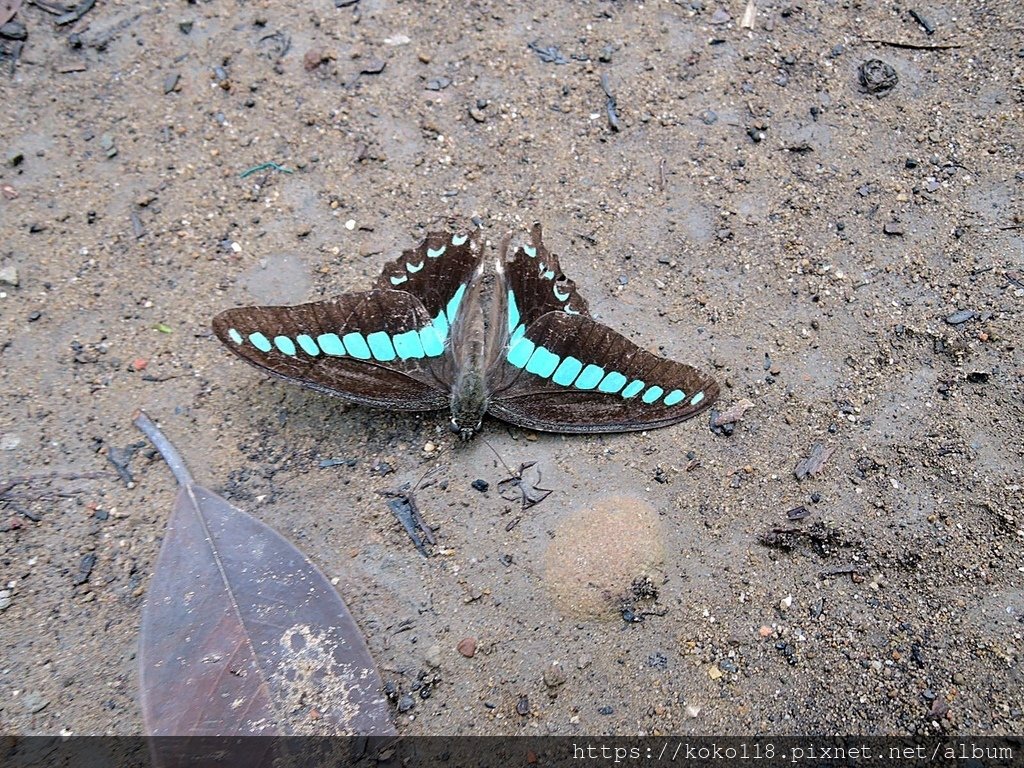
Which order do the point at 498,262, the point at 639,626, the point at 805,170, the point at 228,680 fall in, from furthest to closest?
the point at 805,170
the point at 498,262
the point at 639,626
the point at 228,680

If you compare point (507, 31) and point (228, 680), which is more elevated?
point (507, 31)

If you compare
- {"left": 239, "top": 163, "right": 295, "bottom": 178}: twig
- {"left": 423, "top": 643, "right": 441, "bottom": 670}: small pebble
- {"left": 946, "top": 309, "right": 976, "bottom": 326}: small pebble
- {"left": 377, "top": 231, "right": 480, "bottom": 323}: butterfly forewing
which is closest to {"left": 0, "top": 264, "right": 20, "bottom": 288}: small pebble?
{"left": 239, "top": 163, "right": 295, "bottom": 178}: twig

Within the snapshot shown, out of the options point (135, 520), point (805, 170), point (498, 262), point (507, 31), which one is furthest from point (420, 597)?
point (507, 31)

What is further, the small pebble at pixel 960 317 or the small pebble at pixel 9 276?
the small pebble at pixel 9 276

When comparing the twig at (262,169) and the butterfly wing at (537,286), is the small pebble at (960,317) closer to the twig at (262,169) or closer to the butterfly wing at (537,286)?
the butterfly wing at (537,286)

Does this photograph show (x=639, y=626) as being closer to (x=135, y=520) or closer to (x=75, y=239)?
(x=135, y=520)

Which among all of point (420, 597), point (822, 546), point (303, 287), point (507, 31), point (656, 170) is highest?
point (507, 31)

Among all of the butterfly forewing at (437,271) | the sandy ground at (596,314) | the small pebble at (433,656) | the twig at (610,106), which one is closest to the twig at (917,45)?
the sandy ground at (596,314)

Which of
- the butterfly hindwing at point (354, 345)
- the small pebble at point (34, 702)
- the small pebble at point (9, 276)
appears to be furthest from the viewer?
the small pebble at point (9, 276)

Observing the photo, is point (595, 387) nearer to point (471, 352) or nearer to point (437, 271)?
point (471, 352)
